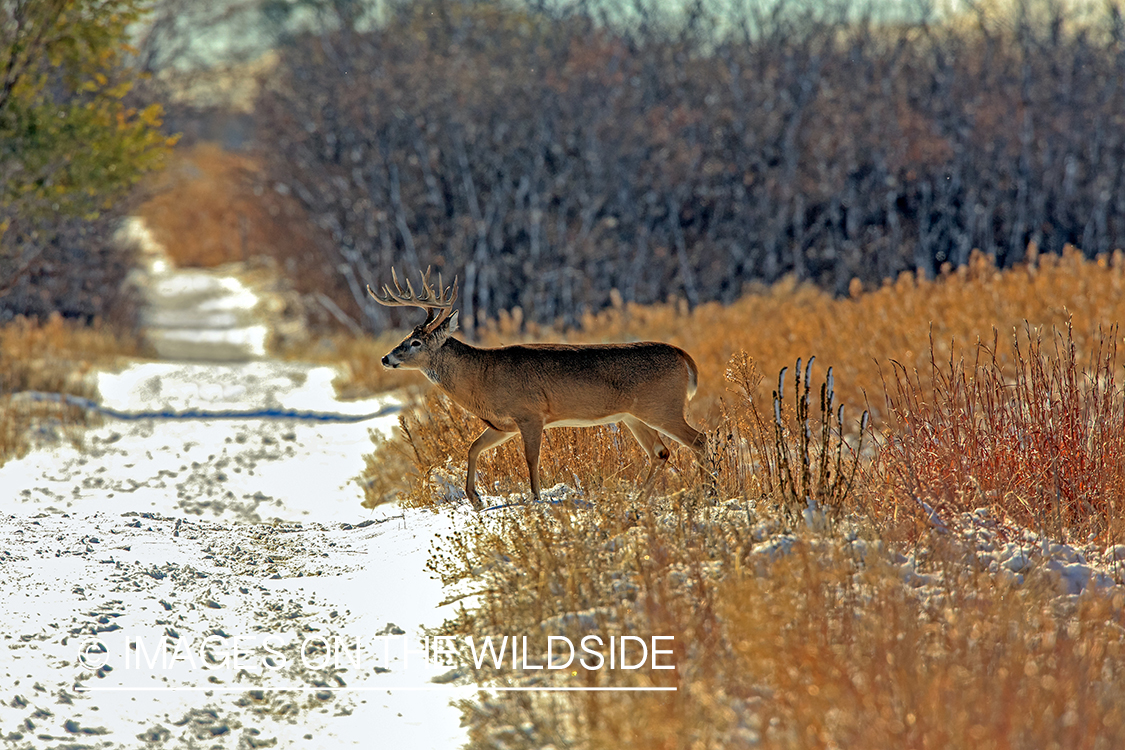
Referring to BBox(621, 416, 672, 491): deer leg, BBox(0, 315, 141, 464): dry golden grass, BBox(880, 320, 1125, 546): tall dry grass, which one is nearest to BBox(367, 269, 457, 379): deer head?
BBox(621, 416, 672, 491): deer leg

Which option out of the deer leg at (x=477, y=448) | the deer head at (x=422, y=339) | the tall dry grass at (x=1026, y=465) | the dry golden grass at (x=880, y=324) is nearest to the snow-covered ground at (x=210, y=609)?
the deer leg at (x=477, y=448)

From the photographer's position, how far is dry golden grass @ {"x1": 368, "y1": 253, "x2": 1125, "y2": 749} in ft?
12.9

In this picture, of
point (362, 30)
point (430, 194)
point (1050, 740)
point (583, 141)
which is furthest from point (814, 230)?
point (1050, 740)

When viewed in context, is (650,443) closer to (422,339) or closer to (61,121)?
(422,339)

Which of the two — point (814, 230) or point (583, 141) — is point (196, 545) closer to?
point (583, 141)

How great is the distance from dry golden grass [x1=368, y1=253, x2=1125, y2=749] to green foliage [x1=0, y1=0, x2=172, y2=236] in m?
8.06

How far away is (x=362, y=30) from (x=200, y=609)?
22.8 m

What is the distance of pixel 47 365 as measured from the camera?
17.3 metres

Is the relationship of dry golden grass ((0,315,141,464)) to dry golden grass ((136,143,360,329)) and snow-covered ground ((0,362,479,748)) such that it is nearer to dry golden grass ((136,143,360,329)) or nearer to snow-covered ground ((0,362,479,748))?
snow-covered ground ((0,362,479,748))

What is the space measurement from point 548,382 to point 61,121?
1055 cm

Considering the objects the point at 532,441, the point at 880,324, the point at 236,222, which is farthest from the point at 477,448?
the point at 236,222

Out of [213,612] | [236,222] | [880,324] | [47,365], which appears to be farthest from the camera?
[236,222]

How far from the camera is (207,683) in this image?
517 centimetres

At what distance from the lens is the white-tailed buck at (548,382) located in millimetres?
7059
